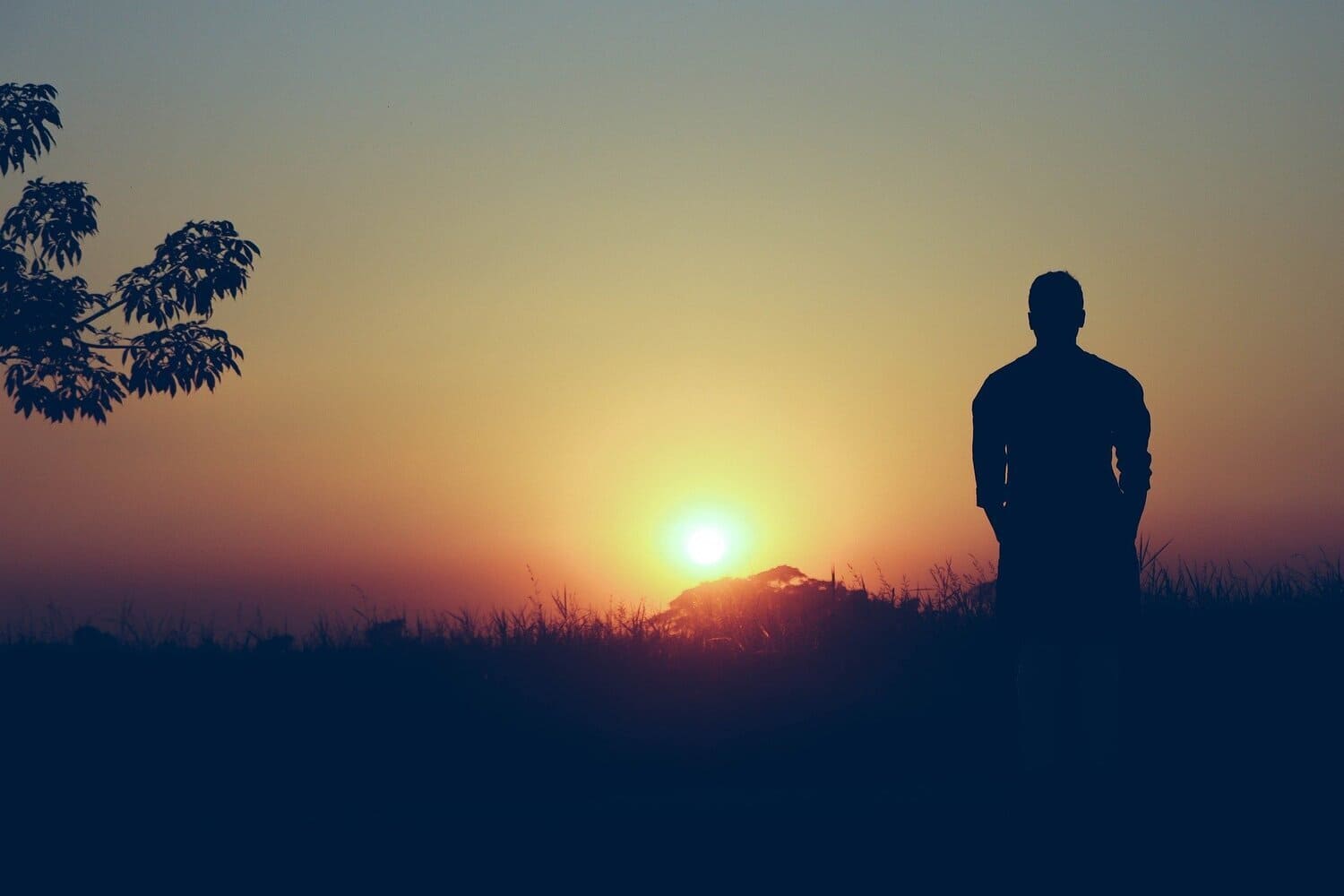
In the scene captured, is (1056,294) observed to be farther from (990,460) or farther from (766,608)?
(766,608)

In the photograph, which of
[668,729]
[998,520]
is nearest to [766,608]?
[668,729]

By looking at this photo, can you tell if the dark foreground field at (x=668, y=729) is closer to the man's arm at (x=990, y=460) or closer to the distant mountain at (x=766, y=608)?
the distant mountain at (x=766, y=608)

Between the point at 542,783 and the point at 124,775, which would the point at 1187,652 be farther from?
the point at 124,775

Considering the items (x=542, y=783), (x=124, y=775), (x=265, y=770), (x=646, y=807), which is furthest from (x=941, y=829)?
(x=124, y=775)

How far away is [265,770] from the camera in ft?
28.2

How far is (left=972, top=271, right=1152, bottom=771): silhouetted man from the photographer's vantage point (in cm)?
606

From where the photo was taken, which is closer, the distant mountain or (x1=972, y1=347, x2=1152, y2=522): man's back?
(x1=972, y1=347, x2=1152, y2=522): man's back

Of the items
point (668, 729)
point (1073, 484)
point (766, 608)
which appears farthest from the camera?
point (766, 608)

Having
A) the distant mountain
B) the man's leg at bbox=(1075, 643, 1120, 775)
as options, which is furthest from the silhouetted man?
the distant mountain

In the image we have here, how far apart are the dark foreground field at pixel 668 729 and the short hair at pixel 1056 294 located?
1764 millimetres

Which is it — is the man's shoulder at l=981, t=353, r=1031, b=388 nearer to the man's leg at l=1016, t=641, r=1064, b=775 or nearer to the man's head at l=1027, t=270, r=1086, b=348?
the man's head at l=1027, t=270, r=1086, b=348

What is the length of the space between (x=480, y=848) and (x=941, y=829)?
2.10 meters

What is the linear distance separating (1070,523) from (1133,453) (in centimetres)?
43

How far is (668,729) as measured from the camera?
9.17 m
